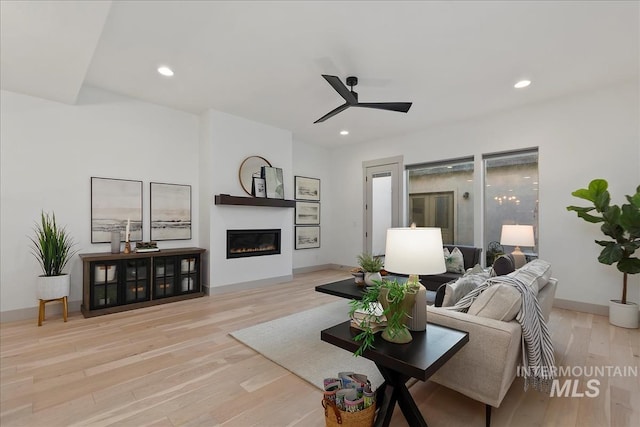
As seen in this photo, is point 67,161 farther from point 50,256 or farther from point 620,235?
point 620,235

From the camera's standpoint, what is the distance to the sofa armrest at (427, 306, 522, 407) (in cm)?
170

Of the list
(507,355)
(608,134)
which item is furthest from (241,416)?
(608,134)

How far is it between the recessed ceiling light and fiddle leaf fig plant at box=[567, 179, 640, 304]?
516 centimetres

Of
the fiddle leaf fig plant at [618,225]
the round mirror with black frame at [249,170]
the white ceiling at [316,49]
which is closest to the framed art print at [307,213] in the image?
the round mirror with black frame at [249,170]

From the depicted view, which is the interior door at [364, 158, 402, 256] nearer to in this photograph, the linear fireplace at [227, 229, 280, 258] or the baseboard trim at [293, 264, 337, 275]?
the baseboard trim at [293, 264, 337, 275]

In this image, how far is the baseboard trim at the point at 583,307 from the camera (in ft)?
12.7

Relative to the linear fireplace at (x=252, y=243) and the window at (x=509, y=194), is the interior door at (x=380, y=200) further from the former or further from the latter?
the linear fireplace at (x=252, y=243)

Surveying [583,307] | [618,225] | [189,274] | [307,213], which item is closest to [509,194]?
[618,225]

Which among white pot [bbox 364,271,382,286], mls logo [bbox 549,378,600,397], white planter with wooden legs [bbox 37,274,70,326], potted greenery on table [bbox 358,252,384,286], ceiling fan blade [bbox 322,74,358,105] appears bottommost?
mls logo [bbox 549,378,600,397]

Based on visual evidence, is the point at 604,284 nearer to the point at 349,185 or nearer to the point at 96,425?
the point at 349,185

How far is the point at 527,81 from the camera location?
12.1 ft

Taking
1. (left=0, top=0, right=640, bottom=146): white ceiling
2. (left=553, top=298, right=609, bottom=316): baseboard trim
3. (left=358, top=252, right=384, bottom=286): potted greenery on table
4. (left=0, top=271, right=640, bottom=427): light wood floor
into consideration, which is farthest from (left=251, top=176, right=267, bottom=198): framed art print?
(left=553, top=298, right=609, bottom=316): baseboard trim

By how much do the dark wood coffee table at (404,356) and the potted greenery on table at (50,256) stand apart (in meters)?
3.50

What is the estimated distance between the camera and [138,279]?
411 cm
